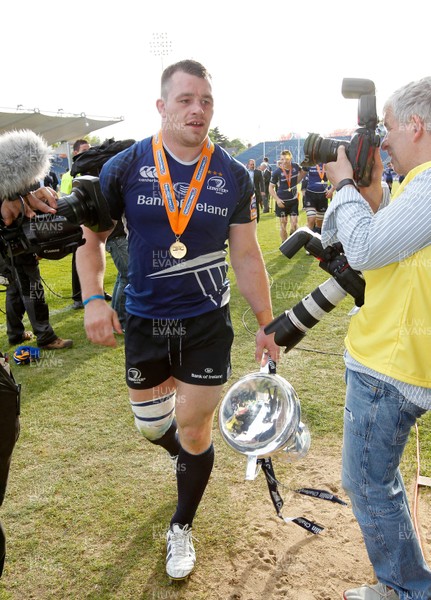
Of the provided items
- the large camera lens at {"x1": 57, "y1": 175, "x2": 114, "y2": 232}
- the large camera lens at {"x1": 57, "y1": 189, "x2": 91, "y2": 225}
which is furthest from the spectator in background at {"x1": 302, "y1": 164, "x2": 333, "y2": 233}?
the large camera lens at {"x1": 57, "y1": 189, "x2": 91, "y2": 225}

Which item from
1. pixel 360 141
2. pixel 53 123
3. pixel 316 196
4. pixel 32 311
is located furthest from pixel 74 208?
pixel 53 123

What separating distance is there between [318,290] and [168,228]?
86 centimetres

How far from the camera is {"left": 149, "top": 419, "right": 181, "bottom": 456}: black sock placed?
3.09 meters

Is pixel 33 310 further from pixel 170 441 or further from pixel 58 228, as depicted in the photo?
pixel 58 228

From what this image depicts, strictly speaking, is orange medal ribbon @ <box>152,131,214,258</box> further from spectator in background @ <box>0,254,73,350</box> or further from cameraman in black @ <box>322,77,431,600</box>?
spectator in background @ <box>0,254,73,350</box>

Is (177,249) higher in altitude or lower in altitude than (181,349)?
higher

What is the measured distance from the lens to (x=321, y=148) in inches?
82.1

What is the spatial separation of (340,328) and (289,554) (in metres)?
3.97

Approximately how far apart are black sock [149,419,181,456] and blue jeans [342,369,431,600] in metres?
1.32

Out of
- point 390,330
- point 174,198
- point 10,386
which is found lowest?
point 10,386

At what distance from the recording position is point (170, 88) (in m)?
2.55

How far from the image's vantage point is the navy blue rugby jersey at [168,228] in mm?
2547

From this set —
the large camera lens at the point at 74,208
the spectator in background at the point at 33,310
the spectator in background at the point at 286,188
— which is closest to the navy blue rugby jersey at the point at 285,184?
the spectator in background at the point at 286,188

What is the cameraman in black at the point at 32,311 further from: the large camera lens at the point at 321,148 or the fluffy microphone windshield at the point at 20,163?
the large camera lens at the point at 321,148
